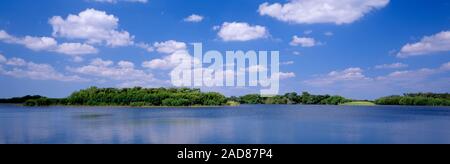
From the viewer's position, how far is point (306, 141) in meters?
15.4

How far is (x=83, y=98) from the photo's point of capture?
200 ft
